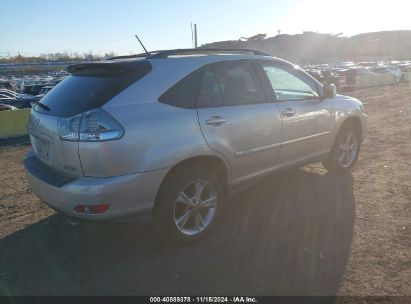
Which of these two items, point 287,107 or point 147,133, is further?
point 287,107

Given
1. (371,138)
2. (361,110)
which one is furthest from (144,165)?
(371,138)

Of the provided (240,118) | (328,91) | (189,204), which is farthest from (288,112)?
(189,204)

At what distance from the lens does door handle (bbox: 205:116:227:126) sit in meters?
3.61

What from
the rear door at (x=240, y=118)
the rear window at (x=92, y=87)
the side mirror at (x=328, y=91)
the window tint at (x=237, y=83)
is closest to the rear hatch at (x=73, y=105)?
the rear window at (x=92, y=87)

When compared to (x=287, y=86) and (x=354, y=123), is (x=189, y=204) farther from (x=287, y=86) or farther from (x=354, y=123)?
(x=354, y=123)

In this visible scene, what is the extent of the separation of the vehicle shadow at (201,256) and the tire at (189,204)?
163 mm

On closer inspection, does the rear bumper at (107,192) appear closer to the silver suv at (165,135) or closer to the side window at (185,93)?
the silver suv at (165,135)

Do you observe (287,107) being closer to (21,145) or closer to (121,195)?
(121,195)

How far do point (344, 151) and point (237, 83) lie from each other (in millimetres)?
2415

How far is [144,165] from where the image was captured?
10.4 ft

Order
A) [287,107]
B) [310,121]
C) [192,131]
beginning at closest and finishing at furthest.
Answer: [192,131] < [287,107] < [310,121]

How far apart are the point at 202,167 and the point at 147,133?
28.4 inches

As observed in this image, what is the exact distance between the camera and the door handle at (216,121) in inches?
142

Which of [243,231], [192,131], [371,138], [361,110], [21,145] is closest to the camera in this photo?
[192,131]
